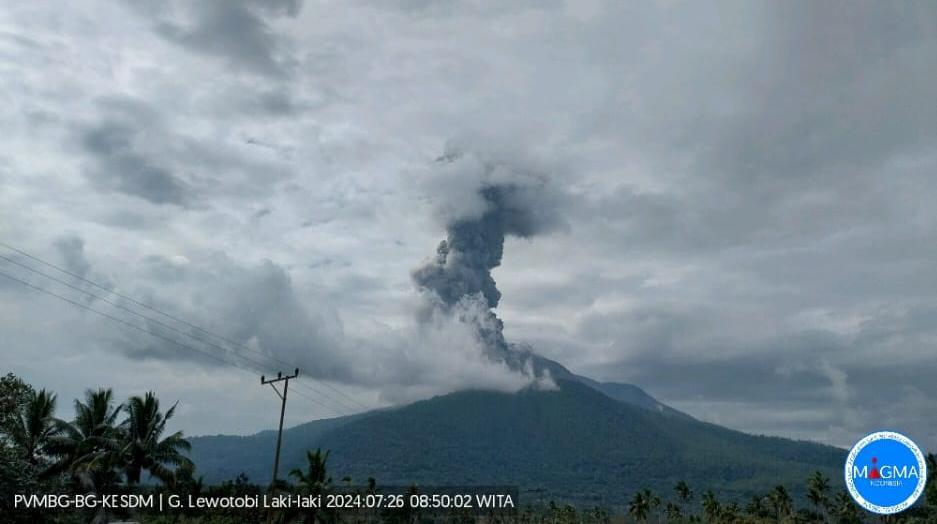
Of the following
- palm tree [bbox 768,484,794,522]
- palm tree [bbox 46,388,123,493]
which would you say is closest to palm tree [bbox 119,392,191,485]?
palm tree [bbox 46,388,123,493]

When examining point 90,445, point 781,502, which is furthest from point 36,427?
point 781,502

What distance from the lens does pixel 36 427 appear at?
147 ft

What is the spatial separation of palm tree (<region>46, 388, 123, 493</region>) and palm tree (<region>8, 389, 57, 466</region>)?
560 mm

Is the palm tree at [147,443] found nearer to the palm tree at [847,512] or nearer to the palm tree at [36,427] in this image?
the palm tree at [36,427]

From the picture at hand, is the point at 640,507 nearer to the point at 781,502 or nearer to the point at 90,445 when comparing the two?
the point at 781,502

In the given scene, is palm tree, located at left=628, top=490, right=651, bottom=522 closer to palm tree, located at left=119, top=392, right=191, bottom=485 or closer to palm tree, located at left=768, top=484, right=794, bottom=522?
palm tree, located at left=768, top=484, right=794, bottom=522

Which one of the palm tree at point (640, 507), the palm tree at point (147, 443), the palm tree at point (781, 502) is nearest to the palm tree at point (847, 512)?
the palm tree at point (781, 502)

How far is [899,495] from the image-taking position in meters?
17.7

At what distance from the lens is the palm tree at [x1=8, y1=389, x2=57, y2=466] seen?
144 ft

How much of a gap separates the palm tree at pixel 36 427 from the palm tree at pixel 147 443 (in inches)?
164

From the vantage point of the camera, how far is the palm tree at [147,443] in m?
45.7

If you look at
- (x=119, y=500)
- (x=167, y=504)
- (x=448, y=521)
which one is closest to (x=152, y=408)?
(x=119, y=500)

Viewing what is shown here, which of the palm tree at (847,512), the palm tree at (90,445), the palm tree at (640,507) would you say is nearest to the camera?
the palm tree at (90,445)

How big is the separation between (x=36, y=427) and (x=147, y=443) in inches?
250
